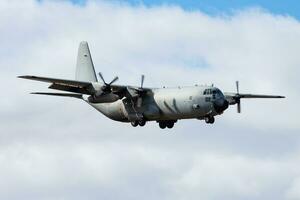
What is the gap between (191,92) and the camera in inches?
3002

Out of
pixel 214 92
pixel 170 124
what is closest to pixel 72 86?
pixel 170 124

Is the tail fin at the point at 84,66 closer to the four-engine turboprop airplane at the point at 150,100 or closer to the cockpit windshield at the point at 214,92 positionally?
the four-engine turboprop airplane at the point at 150,100

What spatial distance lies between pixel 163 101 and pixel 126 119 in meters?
4.60

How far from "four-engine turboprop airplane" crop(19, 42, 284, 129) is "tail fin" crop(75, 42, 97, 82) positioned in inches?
183

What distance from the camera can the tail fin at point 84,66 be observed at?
288ft

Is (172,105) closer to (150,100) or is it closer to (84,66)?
(150,100)

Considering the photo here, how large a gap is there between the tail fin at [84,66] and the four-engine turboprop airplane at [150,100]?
4.64 m

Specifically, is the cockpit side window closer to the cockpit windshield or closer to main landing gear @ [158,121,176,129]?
the cockpit windshield

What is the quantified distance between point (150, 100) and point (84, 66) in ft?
38.2

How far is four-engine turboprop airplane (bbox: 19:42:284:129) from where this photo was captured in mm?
75625

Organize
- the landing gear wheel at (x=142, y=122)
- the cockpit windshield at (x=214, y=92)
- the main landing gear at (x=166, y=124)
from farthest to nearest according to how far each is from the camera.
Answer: the main landing gear at (x=166, y=124) < the landing gear wheel at (x=142, y=122) < the cockpit windshield at (x=214, y=92)

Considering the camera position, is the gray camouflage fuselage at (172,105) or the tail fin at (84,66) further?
the tail fin at (84,66)

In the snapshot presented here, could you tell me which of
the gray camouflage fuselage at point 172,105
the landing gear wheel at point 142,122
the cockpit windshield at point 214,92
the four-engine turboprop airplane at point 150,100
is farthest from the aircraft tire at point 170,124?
the cockpit windshield at point 214,92

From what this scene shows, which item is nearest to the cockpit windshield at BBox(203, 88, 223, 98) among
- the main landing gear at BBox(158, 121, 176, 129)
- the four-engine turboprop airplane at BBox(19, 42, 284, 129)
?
the four-engine turboprop airplane at BBox(19, 42, 284, 129)
